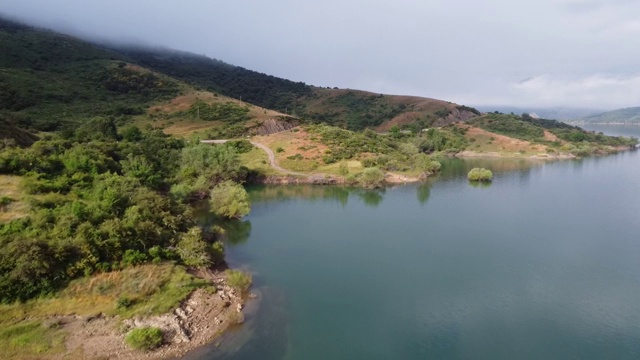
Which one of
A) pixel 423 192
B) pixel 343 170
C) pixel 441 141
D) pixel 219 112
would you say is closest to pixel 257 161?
pixel 343 170

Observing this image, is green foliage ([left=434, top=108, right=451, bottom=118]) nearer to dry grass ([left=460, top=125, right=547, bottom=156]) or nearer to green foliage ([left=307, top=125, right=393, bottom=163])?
dry grass ([left=460, top=125, right=547, bottom=156])

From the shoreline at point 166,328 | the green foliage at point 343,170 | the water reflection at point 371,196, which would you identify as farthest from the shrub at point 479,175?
the shoreline at point 166,328

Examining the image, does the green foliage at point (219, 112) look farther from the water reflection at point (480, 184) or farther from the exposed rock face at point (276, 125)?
the water reflection at point (480, 184)

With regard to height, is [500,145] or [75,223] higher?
[500,145]

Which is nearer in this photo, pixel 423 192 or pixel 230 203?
pixel 230 203

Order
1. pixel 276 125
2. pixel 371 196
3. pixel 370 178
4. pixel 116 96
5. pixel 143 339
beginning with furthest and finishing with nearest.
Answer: pixel 116 96, pixel 276 125, pixel 370 178, pixel 371 196, pixel 143 339

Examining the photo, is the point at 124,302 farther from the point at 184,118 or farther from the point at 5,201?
the point at 184,118

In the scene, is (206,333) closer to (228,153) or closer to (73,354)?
(73,354)
